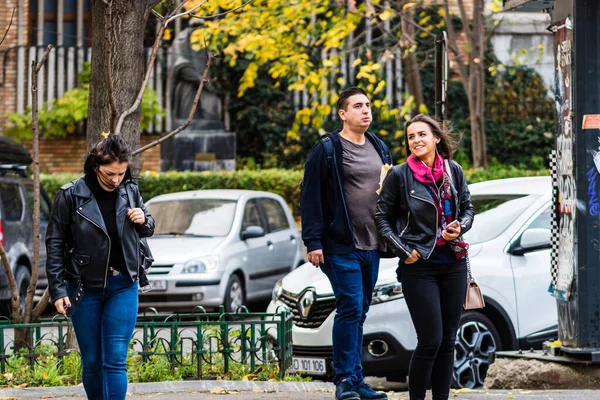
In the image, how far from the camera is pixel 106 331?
20.1ft

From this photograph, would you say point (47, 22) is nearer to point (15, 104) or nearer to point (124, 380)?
point (15, 104)

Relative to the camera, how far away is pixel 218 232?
47.5 feet

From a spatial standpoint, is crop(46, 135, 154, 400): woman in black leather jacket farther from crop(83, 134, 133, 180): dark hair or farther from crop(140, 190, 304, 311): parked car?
crop(140, 190, 304, 311): parked car

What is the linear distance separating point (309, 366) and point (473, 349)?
1.26 meters

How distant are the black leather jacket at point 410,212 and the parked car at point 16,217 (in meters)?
7.82

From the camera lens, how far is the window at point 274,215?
15617 mm

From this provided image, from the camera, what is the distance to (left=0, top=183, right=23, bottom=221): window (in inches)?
567

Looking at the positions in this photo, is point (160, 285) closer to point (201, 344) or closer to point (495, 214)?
point (201, 344)

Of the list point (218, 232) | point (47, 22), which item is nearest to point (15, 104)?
point (47, 22)

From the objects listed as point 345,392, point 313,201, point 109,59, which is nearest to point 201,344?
point 345,392

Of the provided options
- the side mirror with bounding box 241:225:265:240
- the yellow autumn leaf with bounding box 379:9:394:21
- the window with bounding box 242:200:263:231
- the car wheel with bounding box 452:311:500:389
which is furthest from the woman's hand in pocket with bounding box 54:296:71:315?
the yellow autumn leaf with bounding box 379:9:394:21

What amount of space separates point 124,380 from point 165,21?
10.9 feet

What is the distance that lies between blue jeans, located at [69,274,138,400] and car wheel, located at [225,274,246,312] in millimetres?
7465

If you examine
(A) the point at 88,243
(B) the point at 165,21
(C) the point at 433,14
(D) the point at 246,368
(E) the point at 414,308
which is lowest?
(D) the point at 246,368
